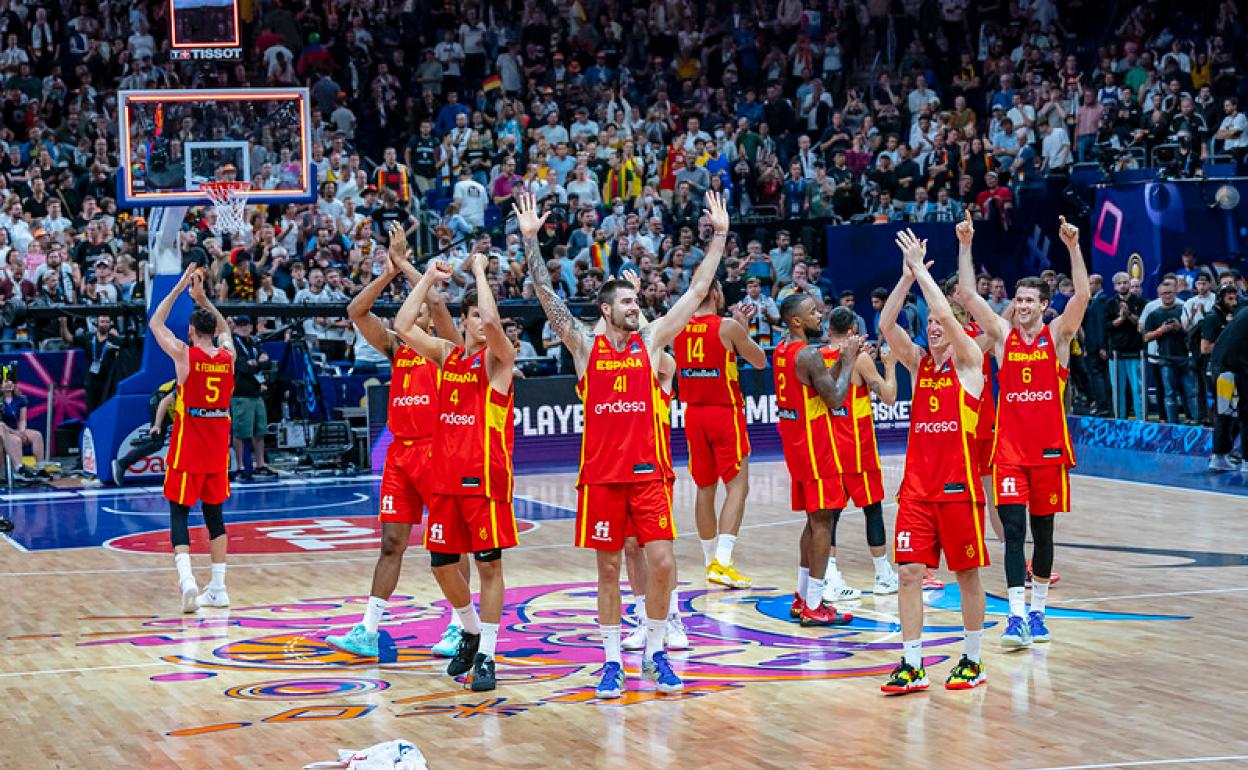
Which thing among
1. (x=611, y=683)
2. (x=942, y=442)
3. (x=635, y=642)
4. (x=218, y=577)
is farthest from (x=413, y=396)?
(x=942, y=442)

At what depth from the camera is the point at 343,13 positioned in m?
29.4

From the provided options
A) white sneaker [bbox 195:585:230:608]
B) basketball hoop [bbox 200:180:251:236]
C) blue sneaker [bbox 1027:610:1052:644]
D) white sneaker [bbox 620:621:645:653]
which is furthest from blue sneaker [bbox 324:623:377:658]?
basketball hoop [bbox 200:180:251:236]


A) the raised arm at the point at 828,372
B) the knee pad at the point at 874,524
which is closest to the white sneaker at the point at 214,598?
the raised arm at the point at 828,372

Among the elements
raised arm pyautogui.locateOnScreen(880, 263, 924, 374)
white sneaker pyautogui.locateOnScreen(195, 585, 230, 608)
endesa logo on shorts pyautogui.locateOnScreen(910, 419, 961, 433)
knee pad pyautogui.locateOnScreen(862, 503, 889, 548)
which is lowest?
white sneaker pyautogui.locateOnScreen(195, 585, 230, 608)

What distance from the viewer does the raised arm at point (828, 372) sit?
37.8ft

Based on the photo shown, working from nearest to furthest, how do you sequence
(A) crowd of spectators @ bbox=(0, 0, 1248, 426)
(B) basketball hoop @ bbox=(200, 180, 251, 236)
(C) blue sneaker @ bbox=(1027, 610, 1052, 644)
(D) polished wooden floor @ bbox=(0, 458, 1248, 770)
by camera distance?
(D) polished wooden floor @ bbox=(0, 458, 1248, 770) → (C) blue sneaker @ bbox=(1027, 610, 1052, 644) → (B) basketball hoop @ bbox=(200, 180, 251, 236) → (A) crowd of spectators @ bbox=(0, 0, 1248, 426)

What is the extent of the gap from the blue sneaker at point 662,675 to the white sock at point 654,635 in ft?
0.11

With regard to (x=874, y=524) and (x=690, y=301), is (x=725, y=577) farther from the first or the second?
(x=690, y=301)

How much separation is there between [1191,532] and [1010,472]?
5.46m

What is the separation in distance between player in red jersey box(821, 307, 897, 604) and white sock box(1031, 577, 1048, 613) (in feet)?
4.95

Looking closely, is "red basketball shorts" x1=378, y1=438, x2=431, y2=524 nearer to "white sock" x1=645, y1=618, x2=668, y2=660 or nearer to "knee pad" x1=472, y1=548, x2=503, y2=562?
"knee pad" x1=472, y1=548, x2=503, y2=562

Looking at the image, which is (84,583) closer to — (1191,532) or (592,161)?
(1191,532)

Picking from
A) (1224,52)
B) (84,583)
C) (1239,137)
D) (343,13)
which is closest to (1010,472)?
(84,583)

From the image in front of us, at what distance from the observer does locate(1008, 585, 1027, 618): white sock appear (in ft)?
34.6
